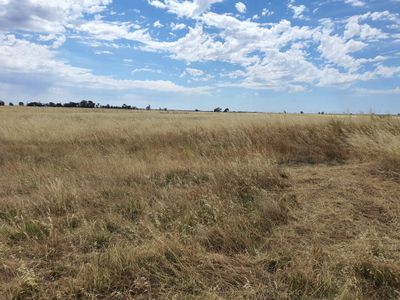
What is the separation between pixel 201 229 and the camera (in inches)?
169

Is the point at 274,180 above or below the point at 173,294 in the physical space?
above

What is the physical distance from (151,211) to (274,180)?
2348 millimetres

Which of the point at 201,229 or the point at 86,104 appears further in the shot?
the point at 86,104

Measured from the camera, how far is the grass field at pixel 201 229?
3236 millimetres

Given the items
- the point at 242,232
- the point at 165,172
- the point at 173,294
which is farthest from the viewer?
the point at 165,172

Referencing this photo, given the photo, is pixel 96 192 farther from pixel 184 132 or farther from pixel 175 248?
pixel 184 132

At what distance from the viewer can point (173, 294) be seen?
3.14 m

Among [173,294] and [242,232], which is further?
[242,232]

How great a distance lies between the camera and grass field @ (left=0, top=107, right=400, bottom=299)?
3236 mm

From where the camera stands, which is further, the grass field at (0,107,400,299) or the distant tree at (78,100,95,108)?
the distant tree at (78,100,95,108)

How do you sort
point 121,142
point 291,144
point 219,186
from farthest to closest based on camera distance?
point 121,142 < point 291,144 < point 219,186

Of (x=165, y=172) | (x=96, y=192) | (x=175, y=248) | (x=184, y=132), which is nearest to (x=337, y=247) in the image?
(x=175, y=248)

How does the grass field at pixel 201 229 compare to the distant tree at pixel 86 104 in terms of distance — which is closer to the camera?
the grass field at pixel 201 229

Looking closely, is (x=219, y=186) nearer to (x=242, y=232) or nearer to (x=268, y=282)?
(x=242, y=232)
